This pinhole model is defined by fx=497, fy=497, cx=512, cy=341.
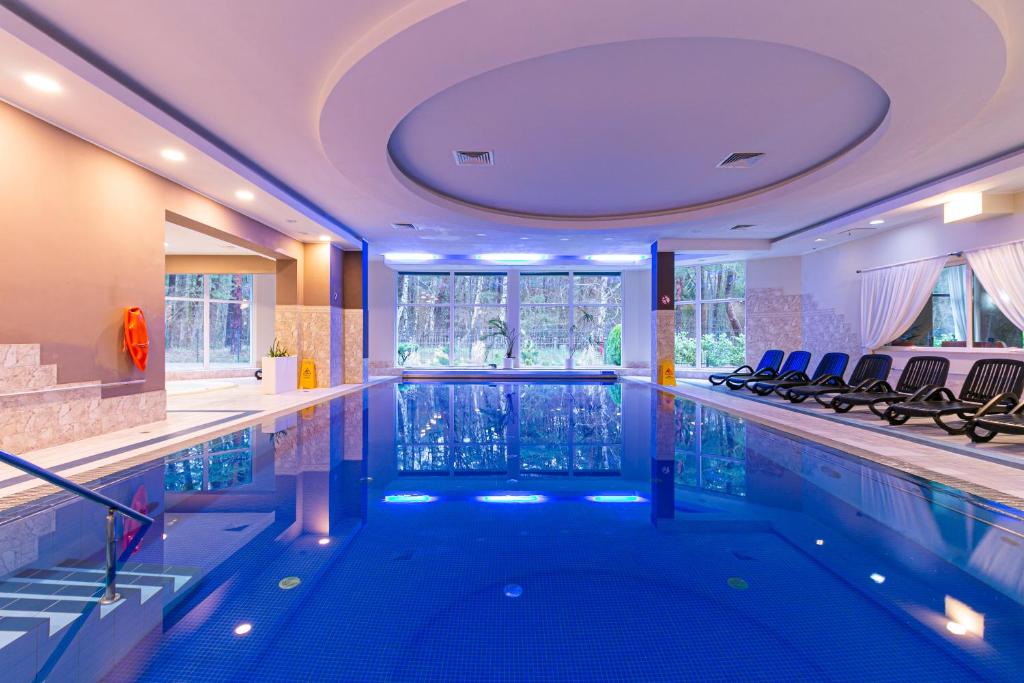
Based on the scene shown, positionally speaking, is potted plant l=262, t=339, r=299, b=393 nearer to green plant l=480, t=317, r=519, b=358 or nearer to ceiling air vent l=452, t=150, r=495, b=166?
ceiling air vent l=452, t=150, r=495, b=166

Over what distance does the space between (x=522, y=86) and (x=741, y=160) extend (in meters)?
3.56

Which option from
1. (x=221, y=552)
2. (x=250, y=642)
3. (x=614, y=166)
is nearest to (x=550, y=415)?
(x=614, y=166)

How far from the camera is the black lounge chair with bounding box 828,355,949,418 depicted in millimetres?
7125

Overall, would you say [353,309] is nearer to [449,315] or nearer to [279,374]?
[279,374]

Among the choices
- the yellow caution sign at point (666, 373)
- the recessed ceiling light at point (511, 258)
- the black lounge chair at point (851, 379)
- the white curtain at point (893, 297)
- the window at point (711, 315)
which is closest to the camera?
the black lounge chair at point (851, 379)

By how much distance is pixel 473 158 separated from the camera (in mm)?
6535

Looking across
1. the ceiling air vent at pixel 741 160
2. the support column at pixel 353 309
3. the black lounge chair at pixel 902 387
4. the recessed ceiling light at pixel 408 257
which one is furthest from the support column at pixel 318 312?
the black lounge chair at pixel 902 387

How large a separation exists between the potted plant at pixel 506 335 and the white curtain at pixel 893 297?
938 cm

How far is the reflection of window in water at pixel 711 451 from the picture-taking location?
4.25 meters

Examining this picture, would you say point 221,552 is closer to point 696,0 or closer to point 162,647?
point 162,647

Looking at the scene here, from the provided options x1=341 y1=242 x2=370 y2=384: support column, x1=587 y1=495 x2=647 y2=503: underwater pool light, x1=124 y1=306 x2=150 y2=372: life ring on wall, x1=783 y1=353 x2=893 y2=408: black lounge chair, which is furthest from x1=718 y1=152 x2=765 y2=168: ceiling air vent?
x1=341 y1=242 x2=370 y2=384: support column

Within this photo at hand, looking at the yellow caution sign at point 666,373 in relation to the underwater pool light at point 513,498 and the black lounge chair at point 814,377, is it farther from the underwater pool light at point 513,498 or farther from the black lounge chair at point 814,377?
the underwater pool light at point 513,498

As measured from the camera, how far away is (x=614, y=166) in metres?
6.89

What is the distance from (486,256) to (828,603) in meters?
12.1
